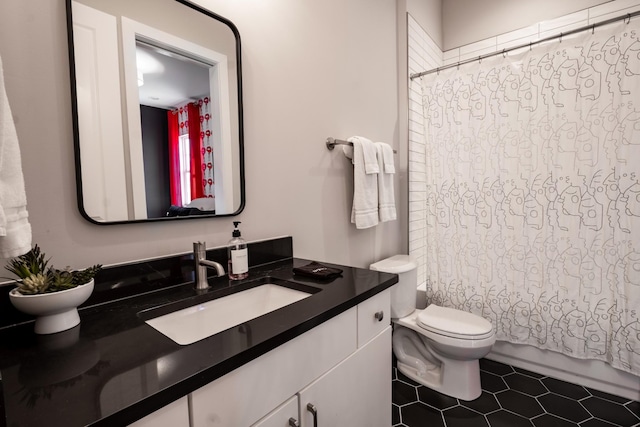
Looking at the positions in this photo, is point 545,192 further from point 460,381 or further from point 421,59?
point 421,59

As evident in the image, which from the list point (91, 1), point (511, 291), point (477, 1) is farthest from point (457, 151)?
point (91, 1)

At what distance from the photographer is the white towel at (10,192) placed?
60 cm

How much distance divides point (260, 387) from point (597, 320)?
79.5 inches

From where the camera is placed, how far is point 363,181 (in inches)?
70.2

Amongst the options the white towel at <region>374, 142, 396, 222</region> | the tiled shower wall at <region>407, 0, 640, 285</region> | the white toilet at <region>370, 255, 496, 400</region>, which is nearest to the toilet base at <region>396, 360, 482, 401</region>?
the white toilet at <region>370, 255, 496, 400</region>

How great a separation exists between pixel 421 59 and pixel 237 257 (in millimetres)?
2313

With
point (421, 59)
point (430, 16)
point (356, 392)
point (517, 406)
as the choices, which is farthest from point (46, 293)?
point (430, 16)

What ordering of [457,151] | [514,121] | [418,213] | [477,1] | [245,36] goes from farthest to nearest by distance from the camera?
[477,1] → [418,213] → [457,151] → [514,121] → [245,36]

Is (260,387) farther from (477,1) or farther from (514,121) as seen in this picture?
(477,1)

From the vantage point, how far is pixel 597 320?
1773 mm

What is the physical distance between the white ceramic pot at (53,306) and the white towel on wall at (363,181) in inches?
50.8

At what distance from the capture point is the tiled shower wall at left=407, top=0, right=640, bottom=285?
7.72 feet

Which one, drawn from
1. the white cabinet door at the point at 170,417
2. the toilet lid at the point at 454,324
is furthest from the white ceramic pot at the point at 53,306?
the toilet lid at the point at 454,324

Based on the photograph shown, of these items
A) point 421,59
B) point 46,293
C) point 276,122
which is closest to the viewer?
point 46,293
